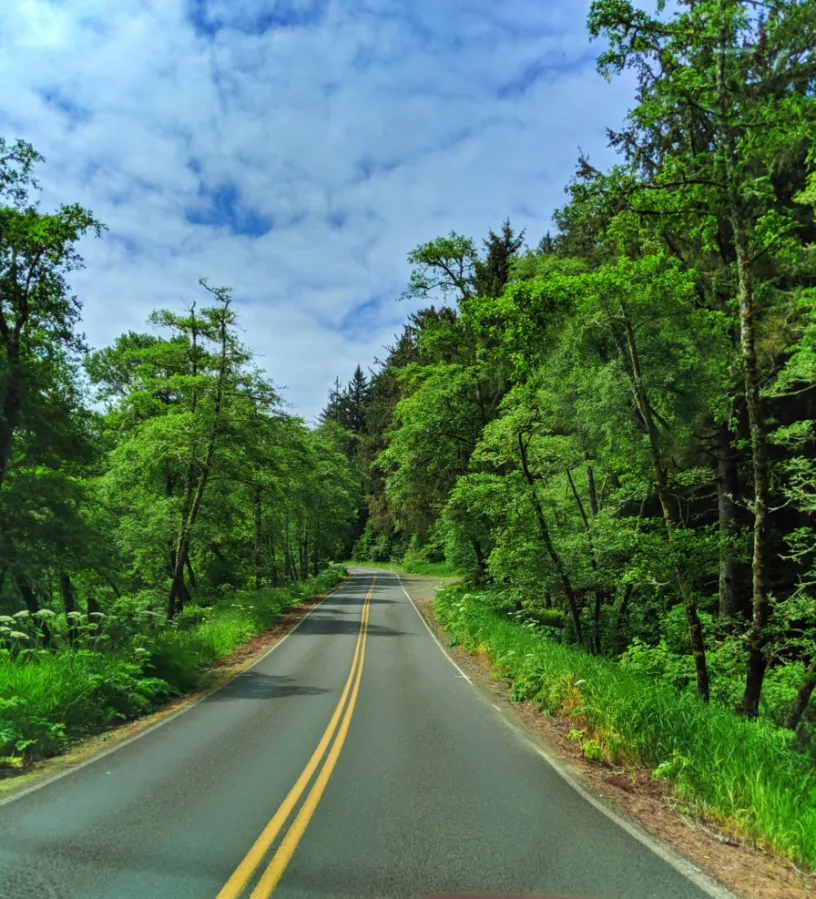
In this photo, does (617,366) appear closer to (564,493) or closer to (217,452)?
(564,493)

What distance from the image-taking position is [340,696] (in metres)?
11.0

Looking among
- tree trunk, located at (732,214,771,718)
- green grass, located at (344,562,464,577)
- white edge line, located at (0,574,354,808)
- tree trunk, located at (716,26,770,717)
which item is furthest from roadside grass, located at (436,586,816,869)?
green grass, located at (344,562,464,577)

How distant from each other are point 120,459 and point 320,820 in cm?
1892

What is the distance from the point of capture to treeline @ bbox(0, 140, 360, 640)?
14.2 m

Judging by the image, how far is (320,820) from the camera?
496 centimetres

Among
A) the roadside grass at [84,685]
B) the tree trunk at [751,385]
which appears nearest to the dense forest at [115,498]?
the roadside grass at [84,685]

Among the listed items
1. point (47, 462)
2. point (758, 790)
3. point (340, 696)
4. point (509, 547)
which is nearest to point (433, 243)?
point (509, 547)

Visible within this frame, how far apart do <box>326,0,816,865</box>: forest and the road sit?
1.45m

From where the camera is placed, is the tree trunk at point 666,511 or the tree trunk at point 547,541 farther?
the tree trunk at point 547,541

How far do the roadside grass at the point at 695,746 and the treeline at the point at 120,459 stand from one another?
301 inches

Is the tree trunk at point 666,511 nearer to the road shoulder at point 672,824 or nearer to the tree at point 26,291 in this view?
the road shoulder at point 672,824

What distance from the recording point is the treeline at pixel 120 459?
46.6ft

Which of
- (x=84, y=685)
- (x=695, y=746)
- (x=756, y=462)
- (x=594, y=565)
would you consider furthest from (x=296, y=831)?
(x=594, y=565)

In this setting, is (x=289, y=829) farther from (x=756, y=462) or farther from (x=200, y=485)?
(x=200, y=485)
